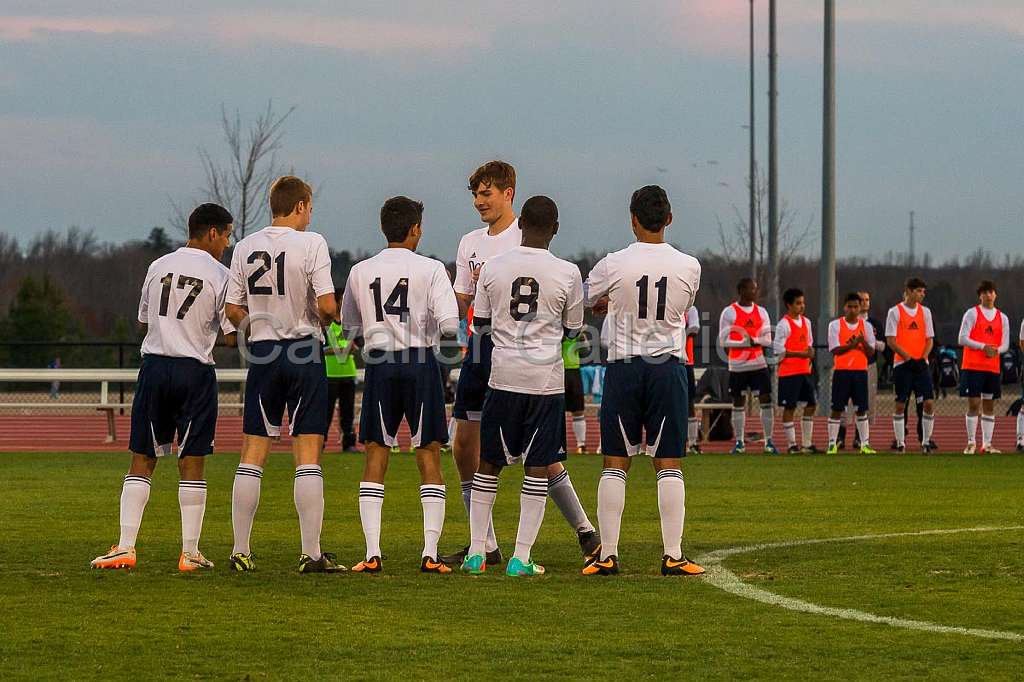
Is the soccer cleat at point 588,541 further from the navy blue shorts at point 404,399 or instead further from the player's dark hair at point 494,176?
the player's dark hair at point 494,176

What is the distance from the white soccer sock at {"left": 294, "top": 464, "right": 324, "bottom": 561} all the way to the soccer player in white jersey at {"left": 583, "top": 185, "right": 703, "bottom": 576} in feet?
4.91

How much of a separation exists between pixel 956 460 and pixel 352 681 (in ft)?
47.9

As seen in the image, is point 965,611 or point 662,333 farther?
point 662,333

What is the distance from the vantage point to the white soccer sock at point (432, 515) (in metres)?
8.50

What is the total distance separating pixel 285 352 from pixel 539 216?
5.20 feet

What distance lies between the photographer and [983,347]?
19781 mm

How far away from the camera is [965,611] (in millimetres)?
7109

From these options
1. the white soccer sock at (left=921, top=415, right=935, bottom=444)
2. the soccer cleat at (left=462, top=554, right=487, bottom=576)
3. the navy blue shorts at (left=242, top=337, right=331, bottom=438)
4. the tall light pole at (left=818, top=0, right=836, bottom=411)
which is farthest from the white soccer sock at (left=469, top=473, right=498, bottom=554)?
the tall light pole at (left=818, top=0, right=836, bottom=411)

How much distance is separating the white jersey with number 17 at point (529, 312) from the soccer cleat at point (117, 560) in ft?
7.55

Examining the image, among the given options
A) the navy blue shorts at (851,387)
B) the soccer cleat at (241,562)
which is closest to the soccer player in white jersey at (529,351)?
the soccer cleat at (241,562)

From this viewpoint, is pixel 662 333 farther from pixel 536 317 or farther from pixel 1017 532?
pixel 1017 532

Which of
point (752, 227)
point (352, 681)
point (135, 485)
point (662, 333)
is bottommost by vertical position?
point (352, 681)

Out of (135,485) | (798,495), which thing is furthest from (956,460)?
(135,485)

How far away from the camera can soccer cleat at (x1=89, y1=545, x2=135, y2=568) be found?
8.56 m
